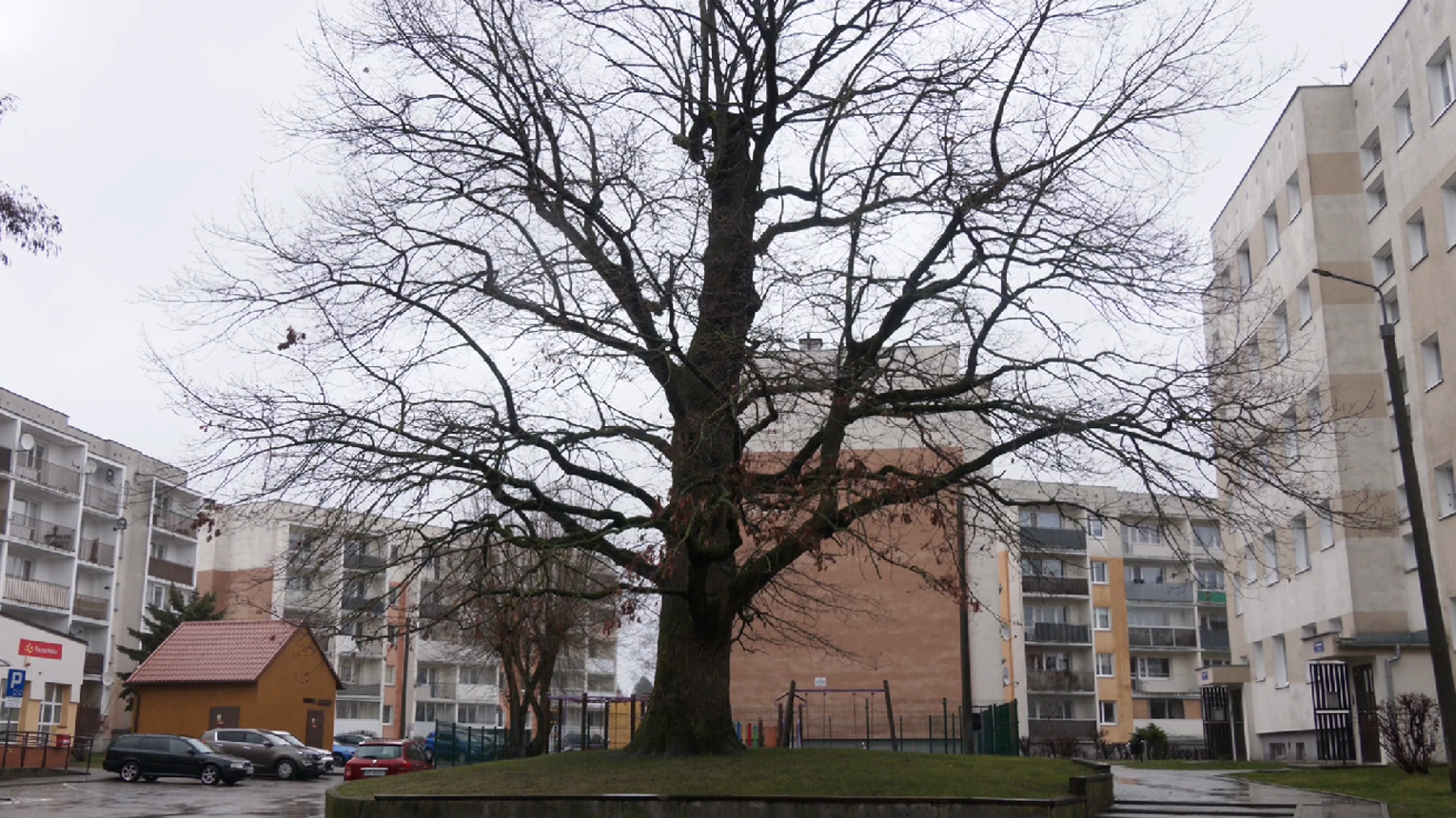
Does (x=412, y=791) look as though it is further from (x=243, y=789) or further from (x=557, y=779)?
(x=243, y=789)

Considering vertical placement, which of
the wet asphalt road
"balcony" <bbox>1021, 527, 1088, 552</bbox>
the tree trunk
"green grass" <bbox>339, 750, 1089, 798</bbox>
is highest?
"balcony" <bbox>1021, 527, 1088, 552</bbox>

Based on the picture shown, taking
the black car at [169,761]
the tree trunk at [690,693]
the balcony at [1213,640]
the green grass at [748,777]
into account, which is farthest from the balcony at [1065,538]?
the tree trunk at [690,693]

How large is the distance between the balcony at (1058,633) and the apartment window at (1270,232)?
3768 centimetres

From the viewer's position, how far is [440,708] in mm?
104562

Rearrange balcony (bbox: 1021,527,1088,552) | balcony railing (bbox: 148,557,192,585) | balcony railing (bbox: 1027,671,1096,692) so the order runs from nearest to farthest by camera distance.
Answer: balcony railing (bbox: 148,557,192,585) < balcony (bbox: 1021,527,1088,552) < balcony railing (bbox: 1027,671,1096,692)

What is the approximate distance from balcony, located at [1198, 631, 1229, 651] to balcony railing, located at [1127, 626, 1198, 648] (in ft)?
2.84

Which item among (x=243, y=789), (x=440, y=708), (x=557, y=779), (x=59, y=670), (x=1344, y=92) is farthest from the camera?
(x=440, y=708)

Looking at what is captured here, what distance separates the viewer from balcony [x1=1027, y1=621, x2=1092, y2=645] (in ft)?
250

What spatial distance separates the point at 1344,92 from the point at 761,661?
89.6 feet

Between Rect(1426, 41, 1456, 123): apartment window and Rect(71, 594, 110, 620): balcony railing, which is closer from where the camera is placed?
Rect(1426, 41, 1456, 123): apartment window

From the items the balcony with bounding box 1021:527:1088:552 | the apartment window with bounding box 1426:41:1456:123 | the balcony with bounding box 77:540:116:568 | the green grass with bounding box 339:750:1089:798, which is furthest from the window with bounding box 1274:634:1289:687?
the balcony with bounding box 77:540:116:568

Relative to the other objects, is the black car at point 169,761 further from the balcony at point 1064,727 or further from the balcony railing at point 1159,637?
the balcony railing at point 1159,637

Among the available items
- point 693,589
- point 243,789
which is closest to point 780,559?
point 693,589

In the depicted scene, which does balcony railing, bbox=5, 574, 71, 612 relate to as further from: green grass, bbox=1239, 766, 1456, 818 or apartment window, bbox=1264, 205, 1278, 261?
apartment window, bbox=1264, 205, 1278, 261
